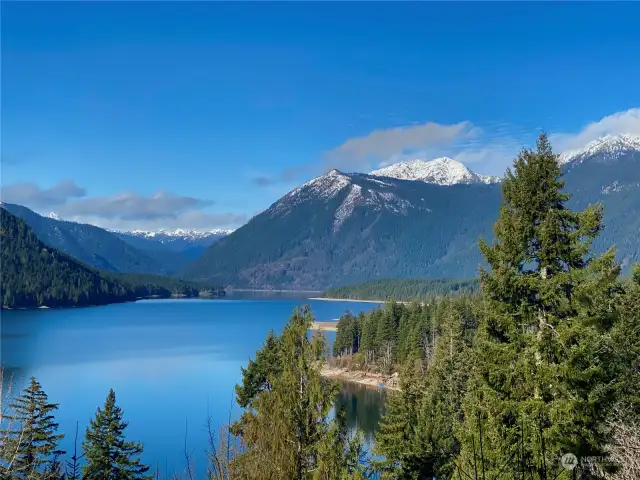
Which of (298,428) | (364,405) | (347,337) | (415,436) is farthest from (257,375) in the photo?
(347,337)

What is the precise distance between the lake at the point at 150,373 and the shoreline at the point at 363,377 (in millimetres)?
2411

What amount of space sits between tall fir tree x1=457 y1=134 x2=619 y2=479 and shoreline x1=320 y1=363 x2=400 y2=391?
48200 mm

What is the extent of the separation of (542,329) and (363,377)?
2334 inches

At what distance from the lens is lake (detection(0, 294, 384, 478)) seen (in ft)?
146

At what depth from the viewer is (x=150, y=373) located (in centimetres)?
6806

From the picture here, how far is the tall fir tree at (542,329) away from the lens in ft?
39.6

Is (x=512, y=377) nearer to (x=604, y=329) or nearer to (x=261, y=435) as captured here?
(x=604, y=329)

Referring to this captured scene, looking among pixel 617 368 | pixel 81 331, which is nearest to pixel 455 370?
pixel 617 368

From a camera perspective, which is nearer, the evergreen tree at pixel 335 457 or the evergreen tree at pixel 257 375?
the evergreen tree at pixel 335 457
